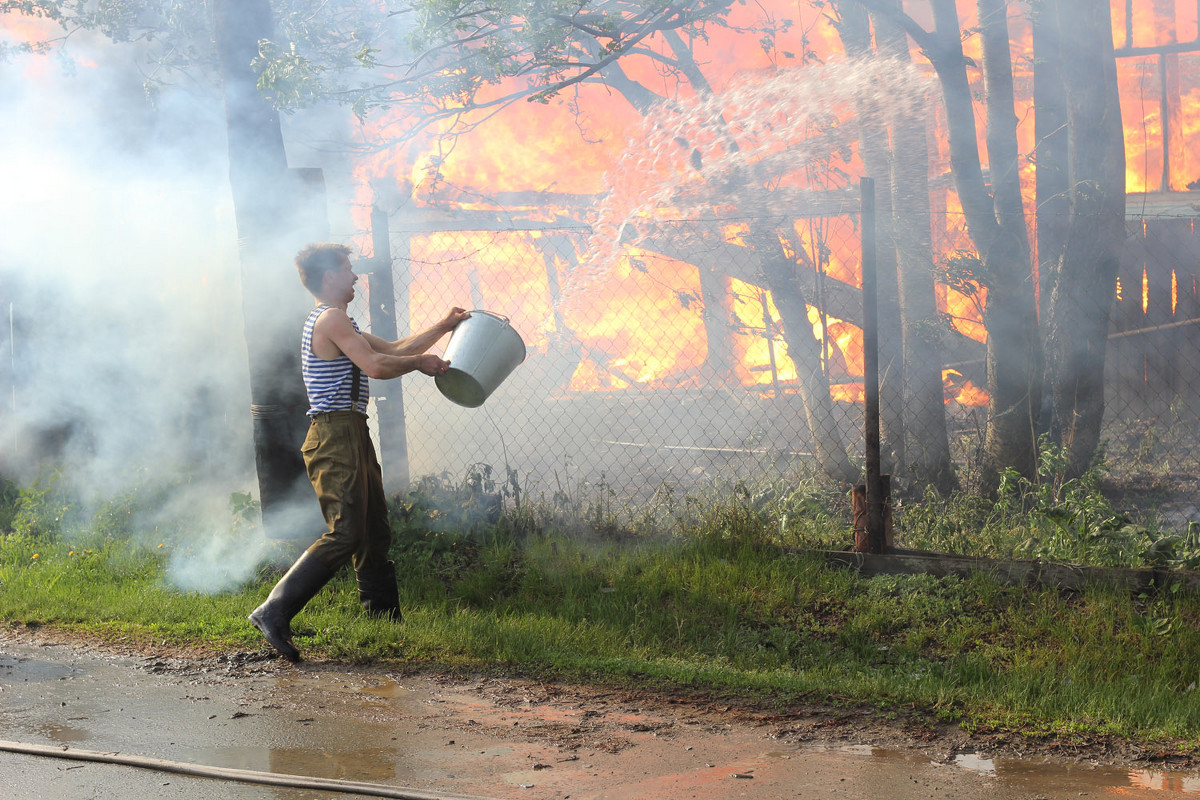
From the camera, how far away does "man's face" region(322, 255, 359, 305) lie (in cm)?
468

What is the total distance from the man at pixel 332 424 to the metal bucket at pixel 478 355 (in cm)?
9

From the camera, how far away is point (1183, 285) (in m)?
11.5

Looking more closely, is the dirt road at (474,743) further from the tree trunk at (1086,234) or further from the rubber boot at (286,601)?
the tree trunk at (1086,234)

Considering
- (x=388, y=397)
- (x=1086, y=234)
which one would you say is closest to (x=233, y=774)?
(x=388, y=397)

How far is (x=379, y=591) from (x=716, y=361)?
353 inches

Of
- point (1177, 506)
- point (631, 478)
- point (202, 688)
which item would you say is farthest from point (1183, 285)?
point (202, 688)

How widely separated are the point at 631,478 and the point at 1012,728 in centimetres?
584

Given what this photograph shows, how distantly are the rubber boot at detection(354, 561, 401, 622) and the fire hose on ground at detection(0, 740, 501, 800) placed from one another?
158 centimetres

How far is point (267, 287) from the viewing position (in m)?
5.82

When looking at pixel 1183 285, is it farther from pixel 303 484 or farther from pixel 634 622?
pixel 303 484

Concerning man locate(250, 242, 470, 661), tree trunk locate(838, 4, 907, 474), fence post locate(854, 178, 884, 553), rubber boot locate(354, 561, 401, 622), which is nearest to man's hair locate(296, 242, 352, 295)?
man locate(250, 242, 470, 661)

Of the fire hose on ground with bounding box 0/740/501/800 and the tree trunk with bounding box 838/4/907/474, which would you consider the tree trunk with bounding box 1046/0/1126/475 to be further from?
the fire hose on ground with bounding box 0/740/501/800

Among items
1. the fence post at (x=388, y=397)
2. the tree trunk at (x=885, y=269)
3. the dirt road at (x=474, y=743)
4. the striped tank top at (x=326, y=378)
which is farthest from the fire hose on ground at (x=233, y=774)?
the tree trunk at (x=885, y=269)

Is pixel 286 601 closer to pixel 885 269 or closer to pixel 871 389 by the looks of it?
pixel 871 389
